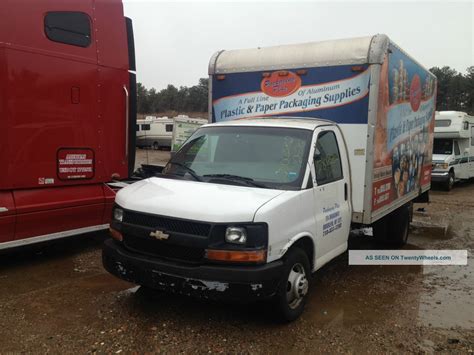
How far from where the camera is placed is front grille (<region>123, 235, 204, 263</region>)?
3849mm

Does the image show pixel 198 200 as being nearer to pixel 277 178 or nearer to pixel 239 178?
pixel 239 178

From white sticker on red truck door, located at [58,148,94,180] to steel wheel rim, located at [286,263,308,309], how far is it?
3.46 meters

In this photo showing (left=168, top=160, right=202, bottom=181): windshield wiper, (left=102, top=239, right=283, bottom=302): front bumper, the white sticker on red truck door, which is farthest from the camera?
the white sticker on red truck door

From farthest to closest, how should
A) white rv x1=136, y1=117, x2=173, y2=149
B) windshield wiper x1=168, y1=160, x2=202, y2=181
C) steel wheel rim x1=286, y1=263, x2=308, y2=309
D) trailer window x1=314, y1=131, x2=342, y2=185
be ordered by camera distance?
white rv x1=136, y1=117, x2=173, y2=149, trailer window x1=314, y1=131, x2=342, y2=185, windshield wiper x1=168, y1=160, x2=202, y2=181, steel wheel rim x1=286, y1=263, x2=308, y2=309

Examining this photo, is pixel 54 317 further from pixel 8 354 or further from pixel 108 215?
pixel 108 215

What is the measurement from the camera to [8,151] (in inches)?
214

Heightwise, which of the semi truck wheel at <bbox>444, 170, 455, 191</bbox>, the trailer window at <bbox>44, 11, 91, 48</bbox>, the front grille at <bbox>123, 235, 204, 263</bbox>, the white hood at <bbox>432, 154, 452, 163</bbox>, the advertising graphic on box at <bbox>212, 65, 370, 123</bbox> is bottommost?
the semi truck wheel at <bbox>444, 170, 455, 191</bbox>

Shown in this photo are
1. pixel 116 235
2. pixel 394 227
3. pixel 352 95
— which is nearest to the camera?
pixel 116 235

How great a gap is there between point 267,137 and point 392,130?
7.27 feet

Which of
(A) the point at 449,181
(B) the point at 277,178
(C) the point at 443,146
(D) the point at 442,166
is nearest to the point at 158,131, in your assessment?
(C) the point at 443,146

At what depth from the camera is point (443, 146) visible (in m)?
17.3

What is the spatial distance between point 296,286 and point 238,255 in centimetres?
81

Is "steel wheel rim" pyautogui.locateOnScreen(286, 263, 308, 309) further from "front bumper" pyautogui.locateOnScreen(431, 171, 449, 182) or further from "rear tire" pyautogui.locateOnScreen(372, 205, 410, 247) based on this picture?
"front bumper" pyautogui.locateOnScreen(431, 171, 449, 182)

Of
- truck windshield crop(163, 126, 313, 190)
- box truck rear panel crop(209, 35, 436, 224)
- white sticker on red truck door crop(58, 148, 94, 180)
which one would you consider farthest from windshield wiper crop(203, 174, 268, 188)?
white sticker on red truck door crop(58, 148, 94, 180)
